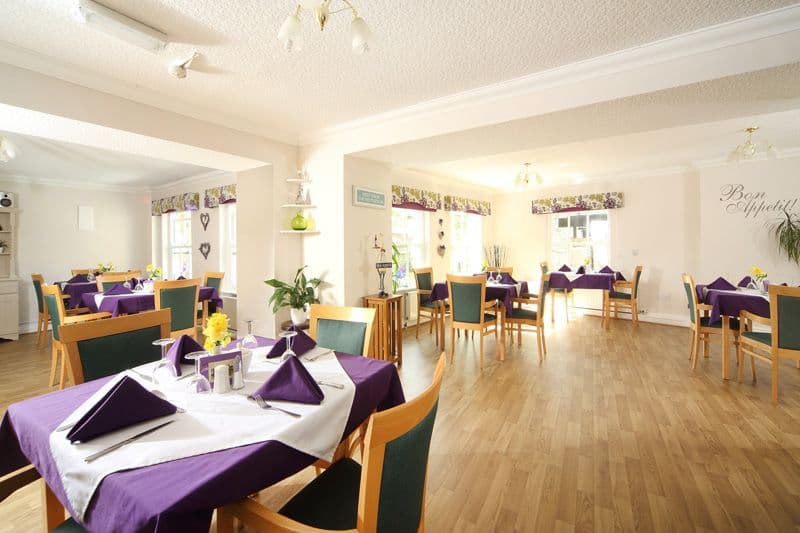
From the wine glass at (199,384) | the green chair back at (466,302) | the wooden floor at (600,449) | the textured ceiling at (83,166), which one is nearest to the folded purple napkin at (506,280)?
the green chair back at (466,302)

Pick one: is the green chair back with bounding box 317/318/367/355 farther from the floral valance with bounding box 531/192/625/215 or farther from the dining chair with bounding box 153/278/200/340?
the floral valance with bounding box 531/192/625/215

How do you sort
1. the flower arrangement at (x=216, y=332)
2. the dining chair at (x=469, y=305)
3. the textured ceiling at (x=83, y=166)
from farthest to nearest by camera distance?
the textured ceiling at (x=83, y=166) → the dining chair at (x=469, y=305) → the flower arrangement at (x=216, y=332)

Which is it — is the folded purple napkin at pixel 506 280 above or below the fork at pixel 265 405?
above

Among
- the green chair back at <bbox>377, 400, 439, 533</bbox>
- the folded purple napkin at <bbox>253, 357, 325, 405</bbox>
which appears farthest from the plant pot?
the green chair back at <bbox>377, 400, 439, 533</bbox>

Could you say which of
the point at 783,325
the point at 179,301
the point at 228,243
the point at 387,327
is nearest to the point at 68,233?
the point at 228,243

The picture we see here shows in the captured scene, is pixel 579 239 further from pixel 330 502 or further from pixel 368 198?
pixel 330 502

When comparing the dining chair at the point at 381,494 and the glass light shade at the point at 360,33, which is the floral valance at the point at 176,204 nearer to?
the glass light shade at the point at 360,33

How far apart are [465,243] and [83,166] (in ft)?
20.8

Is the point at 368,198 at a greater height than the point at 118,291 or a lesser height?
greater

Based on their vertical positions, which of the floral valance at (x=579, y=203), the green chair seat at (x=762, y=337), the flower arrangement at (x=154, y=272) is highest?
the floral valance at (x=579, y=203)

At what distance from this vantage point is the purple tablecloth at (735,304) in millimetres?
3232

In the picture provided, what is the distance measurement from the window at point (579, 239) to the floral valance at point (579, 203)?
0.86 feet

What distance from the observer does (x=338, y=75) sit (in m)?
2.67

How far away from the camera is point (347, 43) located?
89.4 inches
